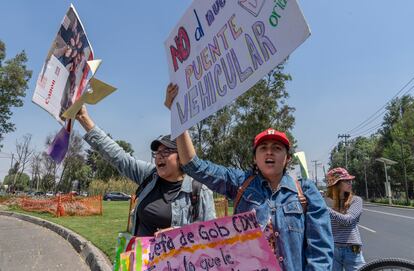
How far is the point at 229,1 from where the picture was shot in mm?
1837

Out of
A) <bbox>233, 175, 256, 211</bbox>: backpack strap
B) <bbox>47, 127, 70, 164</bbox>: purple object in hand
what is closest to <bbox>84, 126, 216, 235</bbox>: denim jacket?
<bbox>47, 127, 70, 164</bbox>: purple object in hand

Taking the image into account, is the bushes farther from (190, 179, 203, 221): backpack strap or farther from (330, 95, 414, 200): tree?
(190, 179, 203, 221): backpack strap

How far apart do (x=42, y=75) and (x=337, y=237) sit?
3.13 meters

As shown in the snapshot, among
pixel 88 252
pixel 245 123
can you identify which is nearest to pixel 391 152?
pixel 245 123

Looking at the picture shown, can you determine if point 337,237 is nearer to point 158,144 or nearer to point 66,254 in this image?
point 158,144

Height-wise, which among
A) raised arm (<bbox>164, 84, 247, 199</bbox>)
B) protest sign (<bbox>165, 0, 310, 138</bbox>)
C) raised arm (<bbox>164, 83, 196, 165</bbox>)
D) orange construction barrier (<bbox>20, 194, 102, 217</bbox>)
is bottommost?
orange construction barrier (<bbox>20, 194, 102, 217</bbox>)

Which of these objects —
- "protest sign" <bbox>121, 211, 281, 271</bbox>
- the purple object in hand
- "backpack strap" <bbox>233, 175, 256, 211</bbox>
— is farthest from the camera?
the purple object in hand

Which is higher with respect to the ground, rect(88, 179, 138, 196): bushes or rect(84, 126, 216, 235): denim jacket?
rect(88, 179, 138, 196): bushes

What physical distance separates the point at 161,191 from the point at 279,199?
110 cm

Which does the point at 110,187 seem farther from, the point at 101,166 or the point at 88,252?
the point at 88,252

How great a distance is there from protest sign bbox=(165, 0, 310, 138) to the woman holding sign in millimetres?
193

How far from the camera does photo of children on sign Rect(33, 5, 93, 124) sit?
8.92ft

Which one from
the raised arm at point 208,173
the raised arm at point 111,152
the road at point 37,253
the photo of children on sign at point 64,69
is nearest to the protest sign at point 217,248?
the raised arm at point 208,173

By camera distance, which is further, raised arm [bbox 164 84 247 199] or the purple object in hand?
the purple object in hand
